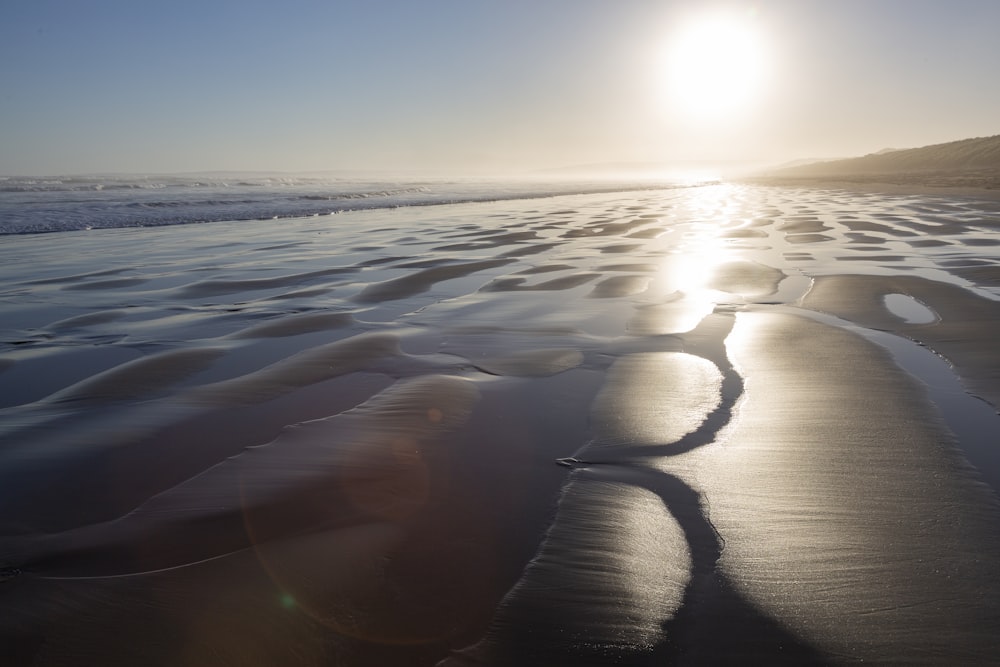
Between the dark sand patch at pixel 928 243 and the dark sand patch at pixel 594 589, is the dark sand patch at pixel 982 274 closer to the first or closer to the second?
the dark sand patch at pixel 928 243

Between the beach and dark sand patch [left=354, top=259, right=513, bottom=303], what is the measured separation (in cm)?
56

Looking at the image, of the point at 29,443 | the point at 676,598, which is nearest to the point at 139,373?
the point at 29,443

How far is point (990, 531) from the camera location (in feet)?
6.69

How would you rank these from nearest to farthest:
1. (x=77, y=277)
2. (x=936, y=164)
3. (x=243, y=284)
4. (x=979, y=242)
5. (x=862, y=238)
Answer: (x=243, y=284), (x=77, y=277), (x=979, y=242), (x=862, y=238), (x=936, y=164)

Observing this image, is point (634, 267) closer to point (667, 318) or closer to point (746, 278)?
point (746, 278)

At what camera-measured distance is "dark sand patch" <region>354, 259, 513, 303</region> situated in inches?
256

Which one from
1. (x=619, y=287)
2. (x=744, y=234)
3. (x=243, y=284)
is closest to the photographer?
(x=619, y=287)

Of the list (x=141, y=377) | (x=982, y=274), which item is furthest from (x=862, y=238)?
(x=141, y=377)

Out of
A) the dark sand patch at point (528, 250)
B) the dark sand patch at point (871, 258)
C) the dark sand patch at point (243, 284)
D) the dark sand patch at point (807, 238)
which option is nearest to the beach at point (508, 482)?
the dark sand patch at point (243, 284)

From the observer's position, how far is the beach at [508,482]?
1.69 m

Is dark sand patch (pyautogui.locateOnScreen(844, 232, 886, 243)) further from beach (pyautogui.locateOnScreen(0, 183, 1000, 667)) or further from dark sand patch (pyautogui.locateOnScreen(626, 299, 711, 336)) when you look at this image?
dark sand patch (pyautogui.locateOnScreen(626, 299, 711, 336))

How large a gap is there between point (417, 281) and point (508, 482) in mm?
5137

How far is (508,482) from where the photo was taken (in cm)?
250

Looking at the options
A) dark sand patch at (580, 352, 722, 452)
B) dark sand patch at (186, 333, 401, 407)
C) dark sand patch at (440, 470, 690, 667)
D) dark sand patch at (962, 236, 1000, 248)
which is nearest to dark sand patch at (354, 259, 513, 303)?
dark sand patch at (186, 333, 401, 407)
